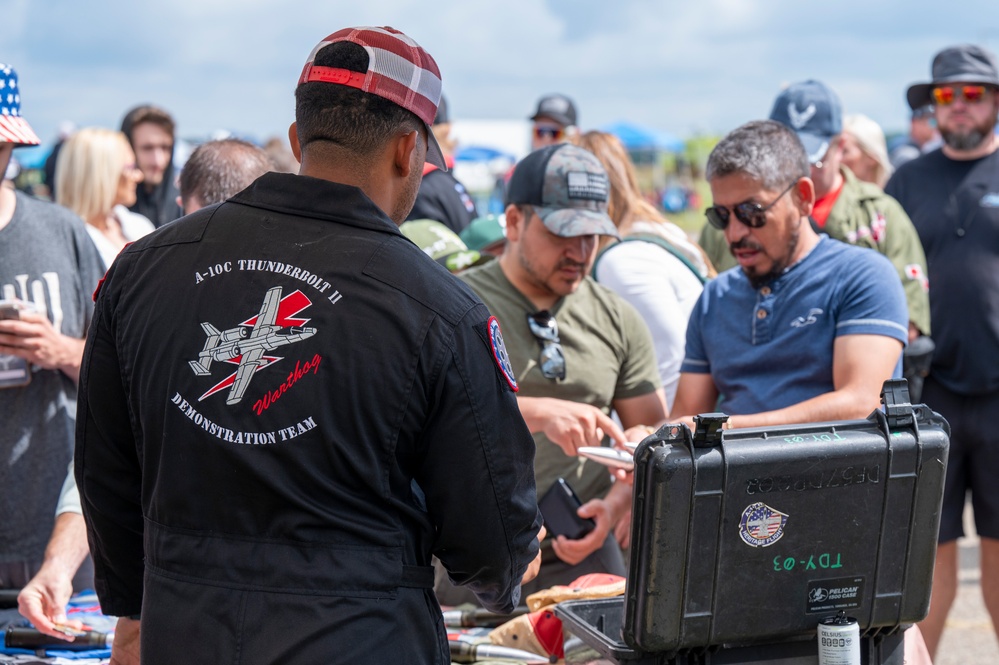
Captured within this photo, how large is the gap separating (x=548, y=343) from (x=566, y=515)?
480 millimetres

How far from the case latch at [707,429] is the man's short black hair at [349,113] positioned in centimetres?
69

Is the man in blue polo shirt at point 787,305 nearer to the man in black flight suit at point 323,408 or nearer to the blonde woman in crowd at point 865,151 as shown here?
the man in black flight suit at point 323,408

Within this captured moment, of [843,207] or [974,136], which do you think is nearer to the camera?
[843,207]

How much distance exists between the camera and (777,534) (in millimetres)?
1914

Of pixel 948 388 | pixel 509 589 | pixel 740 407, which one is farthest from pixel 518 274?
pixel 948 388

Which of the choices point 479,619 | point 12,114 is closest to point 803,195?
point 479,619

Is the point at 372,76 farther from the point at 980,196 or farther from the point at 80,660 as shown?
the point at 980,196

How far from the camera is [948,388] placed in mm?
4184

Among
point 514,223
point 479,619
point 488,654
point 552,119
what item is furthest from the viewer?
point 552,119

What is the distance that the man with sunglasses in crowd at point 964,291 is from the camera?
4.07 meters

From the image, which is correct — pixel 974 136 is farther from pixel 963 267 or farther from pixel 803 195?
pixel 803 195

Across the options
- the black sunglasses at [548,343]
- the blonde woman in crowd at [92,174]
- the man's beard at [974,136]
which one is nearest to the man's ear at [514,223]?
the black sunglasses at [548,343]

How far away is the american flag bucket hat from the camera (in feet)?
9.43

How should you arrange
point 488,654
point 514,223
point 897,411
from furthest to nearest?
point 514,223
point 488,654
point 897,411
